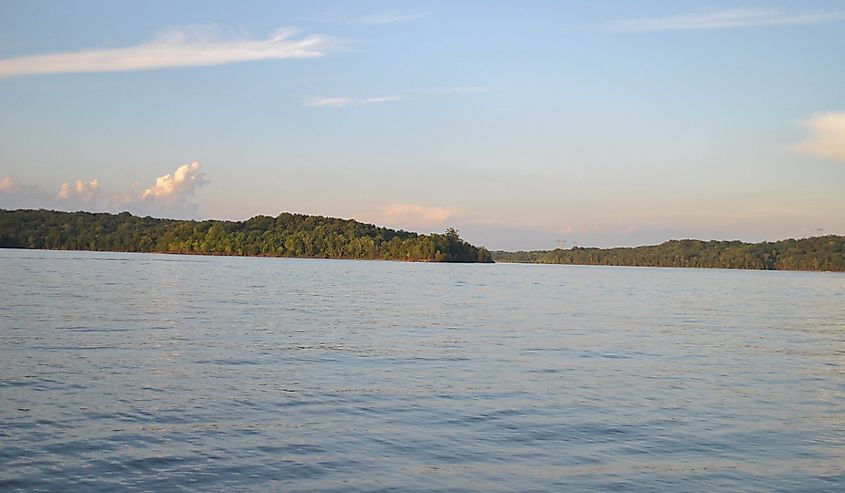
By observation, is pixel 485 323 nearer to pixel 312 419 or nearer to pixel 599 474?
pixel 312 419

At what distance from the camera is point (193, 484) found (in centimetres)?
1140

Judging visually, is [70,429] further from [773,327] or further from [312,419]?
[773,327]

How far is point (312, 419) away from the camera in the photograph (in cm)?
1564

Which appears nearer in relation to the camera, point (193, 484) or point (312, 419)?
point (193, 484)

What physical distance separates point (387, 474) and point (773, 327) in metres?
33.1

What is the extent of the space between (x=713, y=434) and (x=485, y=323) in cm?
2199

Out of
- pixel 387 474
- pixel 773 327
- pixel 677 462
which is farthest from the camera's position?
pixel 773 327

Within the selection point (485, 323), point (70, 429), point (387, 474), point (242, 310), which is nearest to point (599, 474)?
point (387, 474)

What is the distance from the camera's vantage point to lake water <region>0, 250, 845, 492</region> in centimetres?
1236

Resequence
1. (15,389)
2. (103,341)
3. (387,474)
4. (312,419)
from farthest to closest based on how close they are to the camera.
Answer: (103,341) < (15,389) < (312,419) < (387,474)

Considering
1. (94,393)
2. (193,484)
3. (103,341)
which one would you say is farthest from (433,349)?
(193,484)

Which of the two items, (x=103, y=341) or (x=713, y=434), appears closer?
(x=713, y=434)

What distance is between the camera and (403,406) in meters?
17.2

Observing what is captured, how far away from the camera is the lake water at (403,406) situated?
1236 cm
